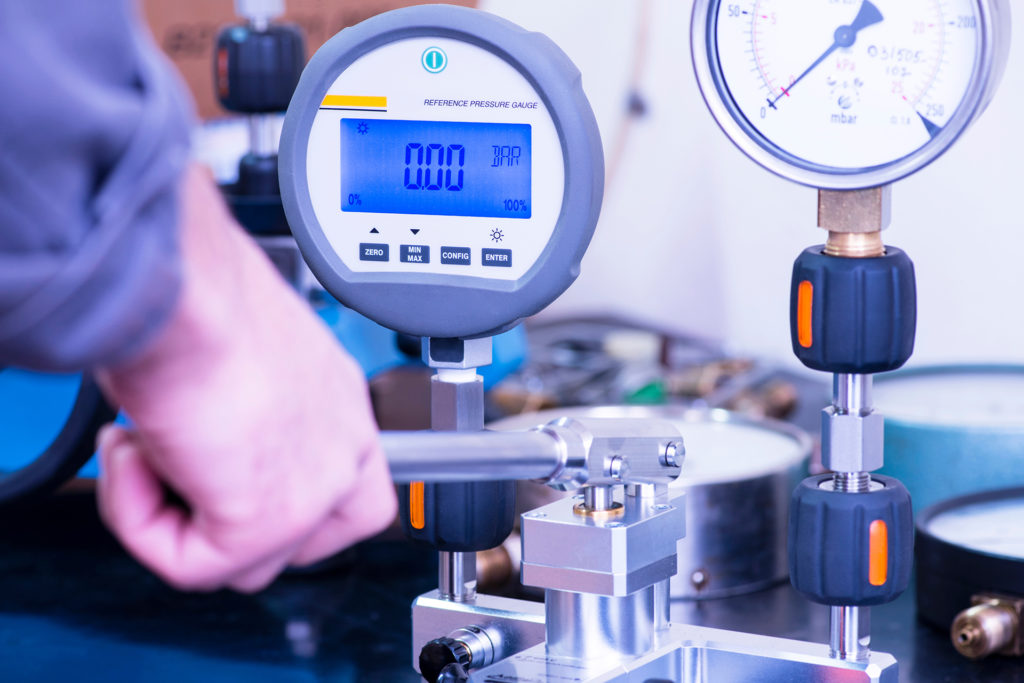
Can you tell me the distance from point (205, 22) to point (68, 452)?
0.98 m

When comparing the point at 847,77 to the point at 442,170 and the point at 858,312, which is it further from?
the point at 442,170

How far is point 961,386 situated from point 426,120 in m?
0.69

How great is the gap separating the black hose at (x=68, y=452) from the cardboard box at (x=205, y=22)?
0.91 meters

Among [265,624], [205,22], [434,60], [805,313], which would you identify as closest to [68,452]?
[265,624]

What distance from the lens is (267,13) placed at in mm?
1225

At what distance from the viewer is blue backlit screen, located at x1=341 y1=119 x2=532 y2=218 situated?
0.75 m

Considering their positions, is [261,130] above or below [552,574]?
above

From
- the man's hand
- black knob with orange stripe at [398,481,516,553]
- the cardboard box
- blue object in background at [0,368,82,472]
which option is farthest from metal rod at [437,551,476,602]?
the cardboard box

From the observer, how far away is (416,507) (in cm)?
82

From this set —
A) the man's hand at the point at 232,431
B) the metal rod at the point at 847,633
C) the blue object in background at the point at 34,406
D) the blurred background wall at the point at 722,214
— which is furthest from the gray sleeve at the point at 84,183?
the blurred background wall at the point at 722,214

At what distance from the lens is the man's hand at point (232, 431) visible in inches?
17.7

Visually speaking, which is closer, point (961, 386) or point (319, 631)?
point (319, 631)

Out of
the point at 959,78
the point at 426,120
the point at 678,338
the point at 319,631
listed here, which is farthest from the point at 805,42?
the point at 678,338

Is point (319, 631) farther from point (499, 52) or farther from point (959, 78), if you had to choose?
point (959, 78)
